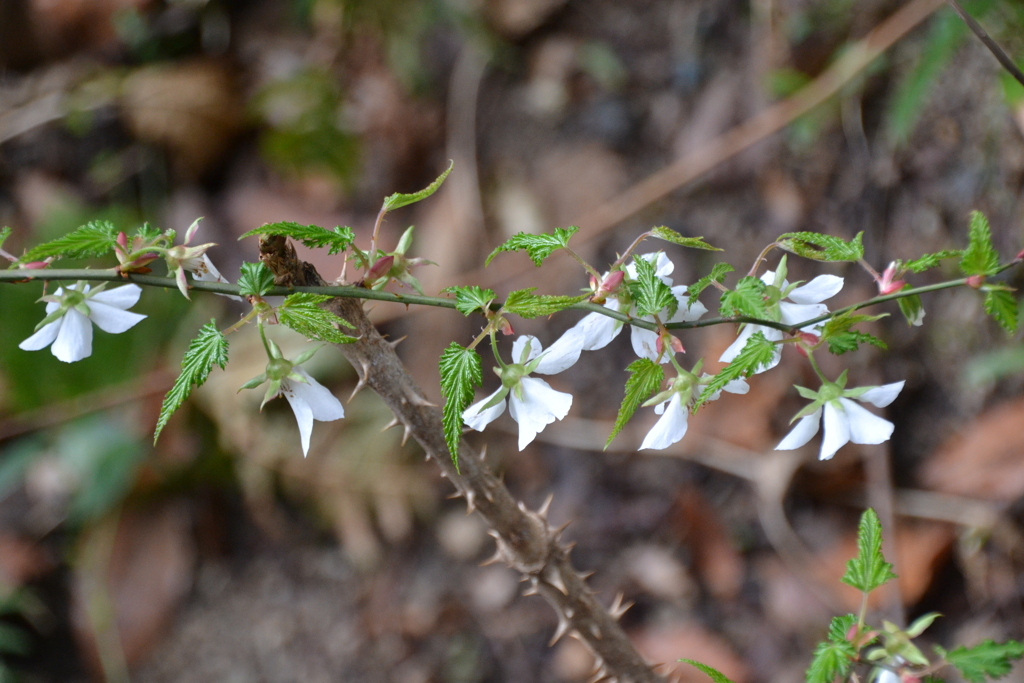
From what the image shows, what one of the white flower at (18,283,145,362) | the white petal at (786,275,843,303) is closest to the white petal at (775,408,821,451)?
the white petal at (786,275,843,303)

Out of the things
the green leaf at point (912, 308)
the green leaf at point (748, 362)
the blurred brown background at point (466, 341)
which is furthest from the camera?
the blurred brown background at point (466, 341)

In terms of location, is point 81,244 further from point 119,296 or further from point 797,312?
point 797,312

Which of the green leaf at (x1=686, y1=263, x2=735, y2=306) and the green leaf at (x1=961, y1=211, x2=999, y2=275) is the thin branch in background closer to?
the green leaf at (x1=961, y1=211, x2=999, y2=275)

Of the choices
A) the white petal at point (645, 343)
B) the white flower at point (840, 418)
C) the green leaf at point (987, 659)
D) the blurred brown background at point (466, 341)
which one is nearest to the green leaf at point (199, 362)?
the white petal at point (645, 343)

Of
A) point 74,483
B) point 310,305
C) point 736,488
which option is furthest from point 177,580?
point 310,305

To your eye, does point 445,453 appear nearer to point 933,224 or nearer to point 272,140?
point 933,224

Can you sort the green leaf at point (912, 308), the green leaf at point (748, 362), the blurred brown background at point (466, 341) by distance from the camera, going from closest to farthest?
the green leaf at point (748, 362)
the green leaf at point (912, 308)
the blurred brown background at point (466, 341)

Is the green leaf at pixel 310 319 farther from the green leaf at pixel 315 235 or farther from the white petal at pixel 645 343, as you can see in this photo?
the white petal at pixel 645 343

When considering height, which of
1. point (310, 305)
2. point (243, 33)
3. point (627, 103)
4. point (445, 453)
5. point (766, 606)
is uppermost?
point (243, 33)
